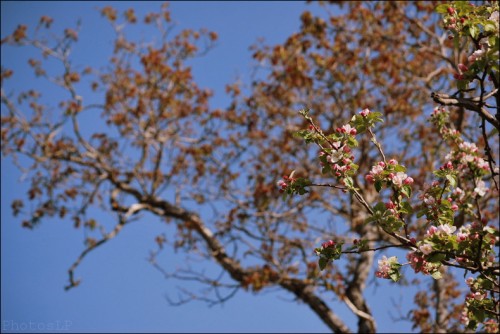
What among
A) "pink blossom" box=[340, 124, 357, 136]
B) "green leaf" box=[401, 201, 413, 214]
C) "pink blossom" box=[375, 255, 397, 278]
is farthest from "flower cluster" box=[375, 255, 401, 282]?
"pink blossom" box=[340, 124, 357, 136]

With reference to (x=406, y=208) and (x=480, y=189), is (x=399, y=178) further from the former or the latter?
(x=480, y=189)

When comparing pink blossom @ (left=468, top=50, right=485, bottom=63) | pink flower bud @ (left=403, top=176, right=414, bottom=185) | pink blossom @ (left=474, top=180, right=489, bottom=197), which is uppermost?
pink blossom @ (left=468, top=50, right=485, bottom=63)

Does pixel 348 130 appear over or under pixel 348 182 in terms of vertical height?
over

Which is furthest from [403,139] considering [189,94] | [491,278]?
[491,278]

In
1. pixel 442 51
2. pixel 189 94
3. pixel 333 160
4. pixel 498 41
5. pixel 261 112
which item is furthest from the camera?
pixel 189 94

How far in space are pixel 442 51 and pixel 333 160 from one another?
6.33 m

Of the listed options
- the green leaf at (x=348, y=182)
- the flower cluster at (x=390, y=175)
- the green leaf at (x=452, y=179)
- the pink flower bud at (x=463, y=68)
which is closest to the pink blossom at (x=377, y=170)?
the flower cluster at (x=390, y=175)

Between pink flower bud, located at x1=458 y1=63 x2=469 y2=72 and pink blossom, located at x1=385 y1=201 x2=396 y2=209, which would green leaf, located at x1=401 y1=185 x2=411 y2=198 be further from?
pink flower bud, located at x1=458 y1=63 x2=469 y2=72

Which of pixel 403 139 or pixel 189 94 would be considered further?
pixel 189 94

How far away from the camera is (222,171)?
898 centimetres

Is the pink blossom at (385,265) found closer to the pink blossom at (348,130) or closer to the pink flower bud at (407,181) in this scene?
the pink flower bud at (407,181)

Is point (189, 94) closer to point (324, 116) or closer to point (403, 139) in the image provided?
point (324, 116)

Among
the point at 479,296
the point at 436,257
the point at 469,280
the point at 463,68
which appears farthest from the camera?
the point at 469,280

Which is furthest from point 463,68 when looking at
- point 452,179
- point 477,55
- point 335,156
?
point 335,156
